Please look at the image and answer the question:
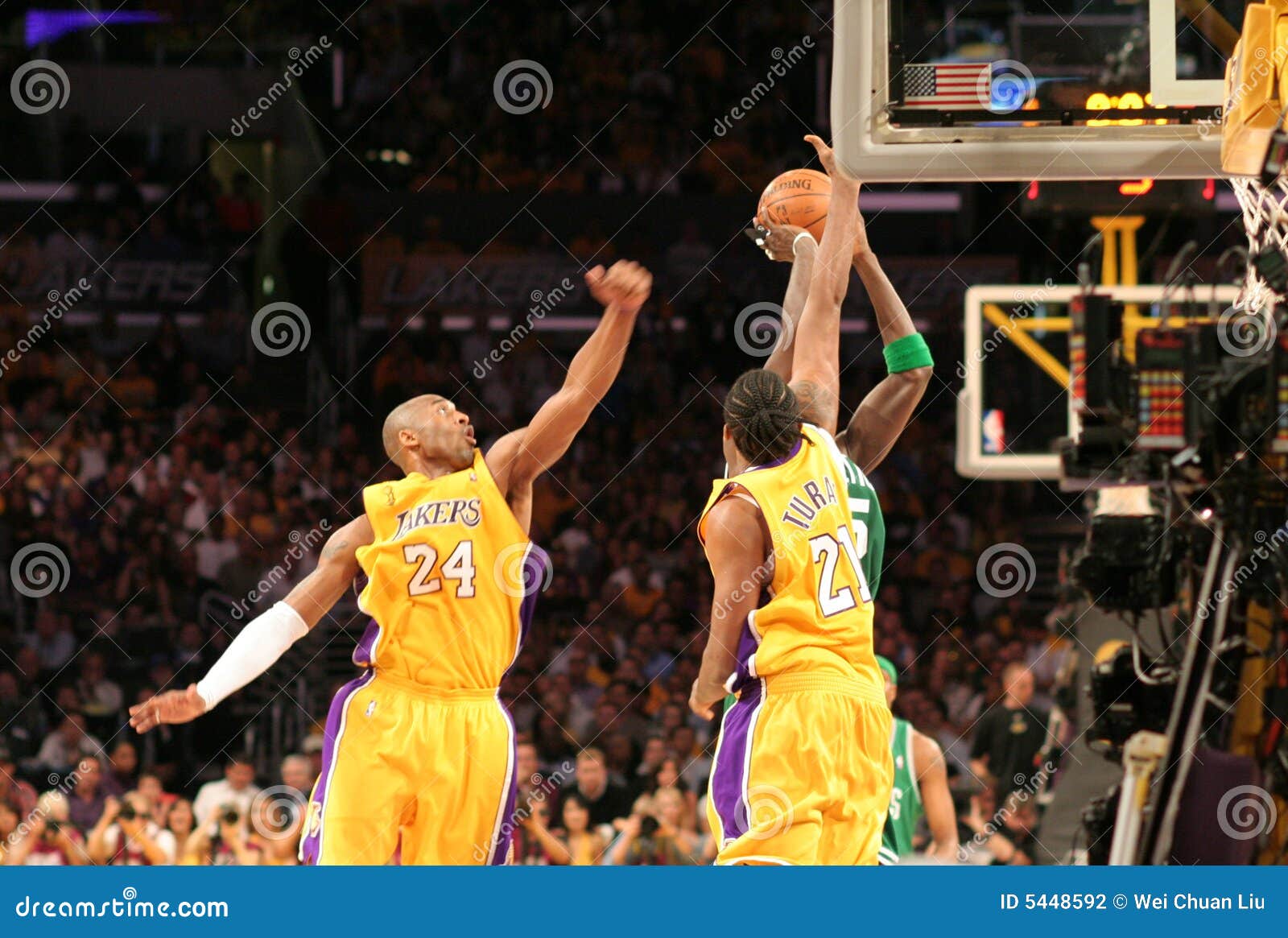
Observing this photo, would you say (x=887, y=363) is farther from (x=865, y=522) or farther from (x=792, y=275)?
(x=865, y=522)

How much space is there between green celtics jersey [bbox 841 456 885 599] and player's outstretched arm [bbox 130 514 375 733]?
1.43 metres

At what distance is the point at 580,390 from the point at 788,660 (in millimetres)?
1109

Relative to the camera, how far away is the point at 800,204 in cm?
572

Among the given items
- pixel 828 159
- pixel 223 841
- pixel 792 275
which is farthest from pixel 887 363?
pixel 223 841

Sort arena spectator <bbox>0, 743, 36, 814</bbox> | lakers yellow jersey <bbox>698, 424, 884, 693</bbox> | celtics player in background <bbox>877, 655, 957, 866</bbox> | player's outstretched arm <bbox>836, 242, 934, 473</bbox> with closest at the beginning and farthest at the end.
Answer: lakers yellow jersey <bbox>698, 424, 884, 693</bbox> < player's outstretched arm <bbox>836, 242, 934, 473</bbox> < celtics player in background <bbox>877, 655, 957, 866</bbox> < arena spectator <bbox>0, 743, 36, 814</bbox>

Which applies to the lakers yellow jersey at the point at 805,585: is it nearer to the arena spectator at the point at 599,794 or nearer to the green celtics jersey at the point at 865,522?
the green celtics jersey at the point at 865,522

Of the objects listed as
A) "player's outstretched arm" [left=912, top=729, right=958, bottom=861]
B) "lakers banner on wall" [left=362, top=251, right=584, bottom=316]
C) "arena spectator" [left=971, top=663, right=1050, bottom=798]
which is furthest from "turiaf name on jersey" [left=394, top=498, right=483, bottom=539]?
"lakers banner on wall" [left=362, top=251, right=584, bottom=316]

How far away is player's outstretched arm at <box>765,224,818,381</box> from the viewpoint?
5449mm

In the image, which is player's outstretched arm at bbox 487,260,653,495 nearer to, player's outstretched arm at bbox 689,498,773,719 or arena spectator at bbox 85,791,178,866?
player's outstretched arm at bbox 689,498,773,719

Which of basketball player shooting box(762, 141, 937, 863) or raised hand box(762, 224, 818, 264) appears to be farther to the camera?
raised hand box(762, 224, 818, 264)

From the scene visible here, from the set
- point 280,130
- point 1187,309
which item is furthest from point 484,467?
point 280,130

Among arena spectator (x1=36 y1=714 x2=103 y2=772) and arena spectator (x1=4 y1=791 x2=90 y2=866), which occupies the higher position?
arena spectator (x1=36 y1=714 x2=103 y2=772)

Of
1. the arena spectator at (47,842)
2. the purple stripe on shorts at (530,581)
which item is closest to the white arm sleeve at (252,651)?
the purple stripe on shorts at (530,581)

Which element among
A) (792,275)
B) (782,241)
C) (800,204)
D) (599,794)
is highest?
(800,204)
